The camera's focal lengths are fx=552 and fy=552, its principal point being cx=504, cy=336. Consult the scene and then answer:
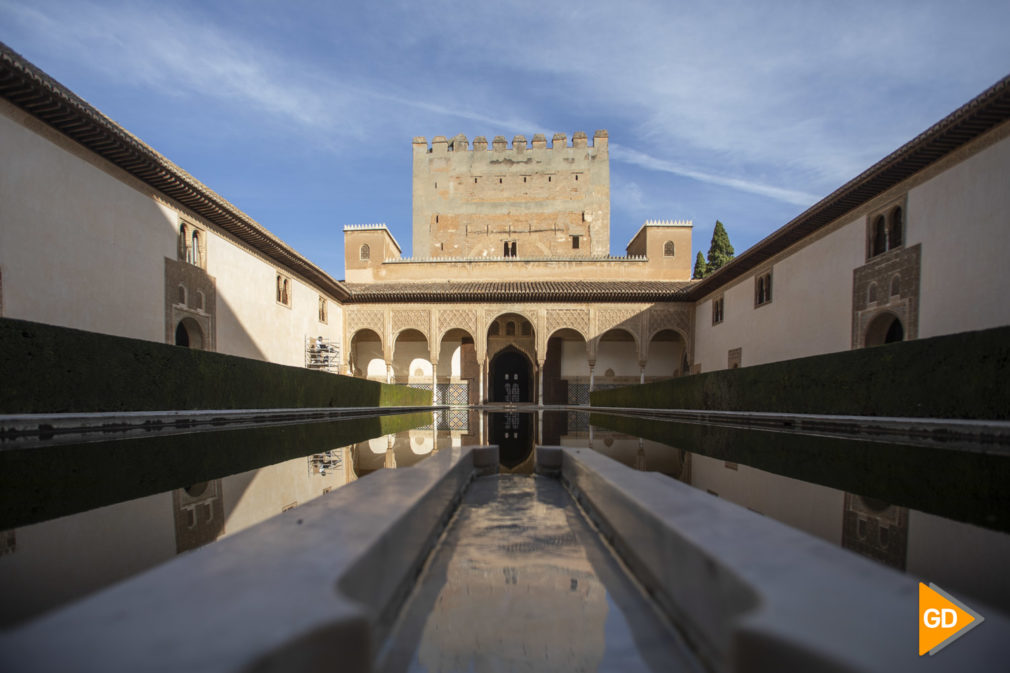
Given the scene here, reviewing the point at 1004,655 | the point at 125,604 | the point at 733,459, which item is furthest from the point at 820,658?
the point at 733,459

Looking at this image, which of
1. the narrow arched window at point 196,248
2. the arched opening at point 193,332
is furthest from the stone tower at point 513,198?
the arched opening at point 193,332

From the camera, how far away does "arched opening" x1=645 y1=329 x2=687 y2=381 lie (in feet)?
A: 64.7

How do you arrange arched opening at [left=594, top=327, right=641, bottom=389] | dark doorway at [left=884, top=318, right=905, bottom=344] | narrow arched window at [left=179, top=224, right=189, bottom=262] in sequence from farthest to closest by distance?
arched opening at [left=594, top=327, right=641, bottom=389] < dark doorway at [left=884, top=318, right=905, bottom=344] < narrow arched window at [left=179, top=224, right=189, bottom=262]

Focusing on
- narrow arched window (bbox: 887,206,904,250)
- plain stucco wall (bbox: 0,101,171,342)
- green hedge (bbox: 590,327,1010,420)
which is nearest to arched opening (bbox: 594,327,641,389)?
green hedge (bbox: 590,327,1010,420)

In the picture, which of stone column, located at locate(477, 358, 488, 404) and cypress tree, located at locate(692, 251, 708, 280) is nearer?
stone column, located at locate(477, 358, 488, 404)

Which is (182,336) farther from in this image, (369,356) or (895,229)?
(895,229)

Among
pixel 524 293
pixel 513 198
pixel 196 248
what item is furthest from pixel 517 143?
pixel 196 248

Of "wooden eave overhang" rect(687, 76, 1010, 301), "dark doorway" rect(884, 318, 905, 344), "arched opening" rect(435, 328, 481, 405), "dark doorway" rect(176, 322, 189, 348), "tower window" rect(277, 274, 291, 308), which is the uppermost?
"wooden eave overhang" rect(687, 76, 1010, 301)

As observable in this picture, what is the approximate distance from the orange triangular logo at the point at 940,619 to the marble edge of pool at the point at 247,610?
2.12ft

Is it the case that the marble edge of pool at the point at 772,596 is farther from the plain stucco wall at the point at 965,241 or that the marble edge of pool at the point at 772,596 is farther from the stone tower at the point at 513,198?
the stone tower at the point at 513,198

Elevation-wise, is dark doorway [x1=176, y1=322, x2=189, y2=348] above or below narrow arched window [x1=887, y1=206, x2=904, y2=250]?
below

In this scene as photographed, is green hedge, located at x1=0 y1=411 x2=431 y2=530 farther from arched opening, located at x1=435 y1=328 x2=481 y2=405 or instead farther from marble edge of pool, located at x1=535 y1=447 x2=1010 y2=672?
arched opening, located at x1=435 y1=328 x2=481 y2=405

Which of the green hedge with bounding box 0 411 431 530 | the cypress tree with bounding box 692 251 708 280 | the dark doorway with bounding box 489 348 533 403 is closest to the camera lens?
the green hedge with bounding box 0 411 431 530

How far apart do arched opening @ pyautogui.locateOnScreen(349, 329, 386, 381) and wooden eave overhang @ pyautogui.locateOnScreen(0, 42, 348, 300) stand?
6946 mm
